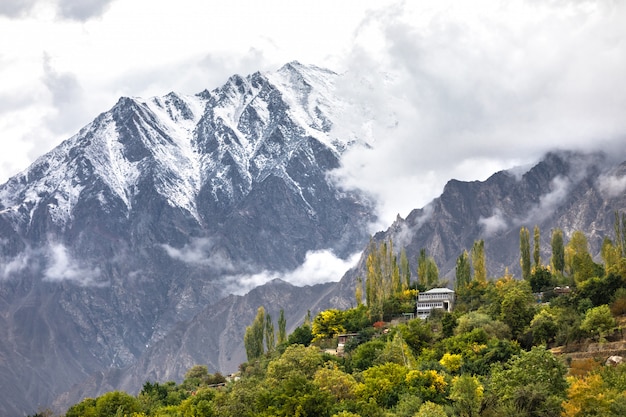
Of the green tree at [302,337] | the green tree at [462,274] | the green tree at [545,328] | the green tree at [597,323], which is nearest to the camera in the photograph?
the green tree at [597,323]

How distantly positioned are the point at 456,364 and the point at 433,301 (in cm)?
5326

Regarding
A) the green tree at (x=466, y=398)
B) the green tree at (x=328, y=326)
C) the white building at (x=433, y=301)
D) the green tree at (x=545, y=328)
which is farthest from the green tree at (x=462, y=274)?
the green tree at (x=466, y=398)

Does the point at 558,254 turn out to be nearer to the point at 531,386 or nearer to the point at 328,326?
the point at 328,326

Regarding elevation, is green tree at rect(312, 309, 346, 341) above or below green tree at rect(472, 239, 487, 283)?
below

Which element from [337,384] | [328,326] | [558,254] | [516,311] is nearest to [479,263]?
Answer: [558,254]

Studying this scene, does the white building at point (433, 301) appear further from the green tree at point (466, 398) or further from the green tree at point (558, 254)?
the green tree at point (466, 398)

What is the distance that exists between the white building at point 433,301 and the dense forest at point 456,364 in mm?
1925

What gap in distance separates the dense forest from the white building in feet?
6.32

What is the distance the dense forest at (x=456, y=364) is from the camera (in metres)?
93.7

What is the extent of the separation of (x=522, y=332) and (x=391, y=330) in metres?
24.4

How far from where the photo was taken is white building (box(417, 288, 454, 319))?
170 m

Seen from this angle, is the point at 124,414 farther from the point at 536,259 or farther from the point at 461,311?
the point at 536,259

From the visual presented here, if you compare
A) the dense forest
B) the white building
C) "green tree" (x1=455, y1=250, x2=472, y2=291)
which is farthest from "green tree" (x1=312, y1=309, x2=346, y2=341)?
"green tree" (x1=455, y1=250, x2=472, y2=291)

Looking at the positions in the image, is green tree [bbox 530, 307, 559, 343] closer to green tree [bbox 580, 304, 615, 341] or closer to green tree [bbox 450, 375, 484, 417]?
green tree [bbox 580, 304, 615, 341]
